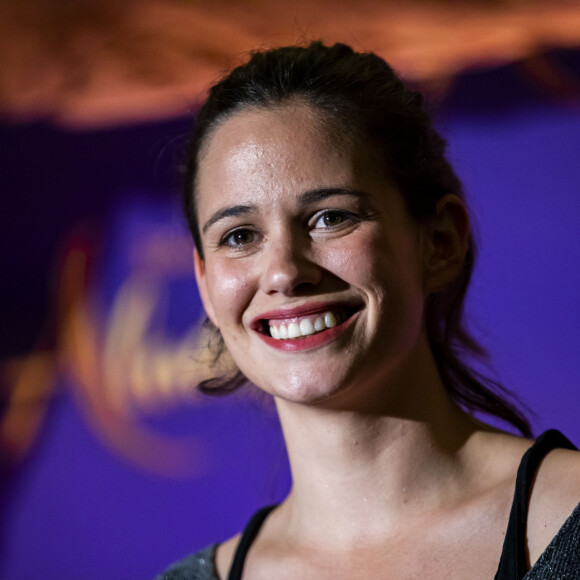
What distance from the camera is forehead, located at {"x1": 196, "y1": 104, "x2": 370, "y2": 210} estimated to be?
4.24ft

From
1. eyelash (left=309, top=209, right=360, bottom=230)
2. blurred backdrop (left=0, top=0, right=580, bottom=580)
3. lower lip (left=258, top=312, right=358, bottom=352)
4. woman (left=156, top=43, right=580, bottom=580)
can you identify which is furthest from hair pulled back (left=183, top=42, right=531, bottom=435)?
blurred backdrop (left=0, top=0, right=580, bottom=580)

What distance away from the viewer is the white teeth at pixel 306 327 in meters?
1.28

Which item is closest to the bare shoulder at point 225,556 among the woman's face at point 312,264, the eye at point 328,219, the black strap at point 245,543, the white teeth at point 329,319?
the black strap at point 245,543

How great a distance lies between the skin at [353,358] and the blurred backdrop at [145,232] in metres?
0.74

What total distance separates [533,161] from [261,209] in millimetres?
956

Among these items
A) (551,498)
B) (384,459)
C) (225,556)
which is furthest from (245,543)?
(551,498)

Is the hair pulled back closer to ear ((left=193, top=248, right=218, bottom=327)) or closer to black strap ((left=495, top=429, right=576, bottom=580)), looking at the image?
ear ((left=193, top=248, right=218, bottom=327))

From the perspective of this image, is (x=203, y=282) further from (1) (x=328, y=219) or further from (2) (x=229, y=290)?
(1) (x=328, y=219)

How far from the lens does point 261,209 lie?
50.8 inches

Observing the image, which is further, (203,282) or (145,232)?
(145,232)

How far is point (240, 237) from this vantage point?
4.37 ft

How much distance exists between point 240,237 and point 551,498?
0.54m

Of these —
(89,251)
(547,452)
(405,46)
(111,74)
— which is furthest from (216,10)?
(547,452)

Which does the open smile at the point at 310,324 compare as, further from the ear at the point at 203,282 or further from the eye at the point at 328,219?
the ear at the point at 203,282
